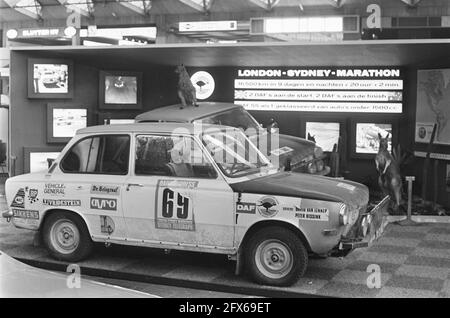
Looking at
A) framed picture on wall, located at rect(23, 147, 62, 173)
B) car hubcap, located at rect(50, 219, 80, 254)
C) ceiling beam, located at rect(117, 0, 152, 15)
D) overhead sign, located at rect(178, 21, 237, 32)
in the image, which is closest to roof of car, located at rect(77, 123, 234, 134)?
car hubcap, located at rect(50, 219, 80, 254)

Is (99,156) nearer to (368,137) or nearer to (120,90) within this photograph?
(120,90)

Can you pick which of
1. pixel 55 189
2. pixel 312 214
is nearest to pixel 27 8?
pixel 55 189

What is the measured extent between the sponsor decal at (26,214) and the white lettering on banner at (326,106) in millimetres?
6870

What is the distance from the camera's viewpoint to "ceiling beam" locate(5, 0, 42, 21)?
4066 cm

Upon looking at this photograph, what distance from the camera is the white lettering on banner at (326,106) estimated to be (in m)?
12.9

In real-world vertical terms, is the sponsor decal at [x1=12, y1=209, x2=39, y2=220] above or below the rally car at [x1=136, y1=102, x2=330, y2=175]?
below

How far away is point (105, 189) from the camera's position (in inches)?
286

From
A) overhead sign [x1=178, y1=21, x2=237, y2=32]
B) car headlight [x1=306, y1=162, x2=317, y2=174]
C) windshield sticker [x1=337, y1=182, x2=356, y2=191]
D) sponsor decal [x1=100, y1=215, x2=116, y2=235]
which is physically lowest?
sponsor decal [x1=100, y1=215, x2=116, y2=235]

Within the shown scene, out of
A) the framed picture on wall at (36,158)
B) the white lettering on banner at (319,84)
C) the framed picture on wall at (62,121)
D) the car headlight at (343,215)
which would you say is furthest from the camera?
the white lettering on banner at (319,84)

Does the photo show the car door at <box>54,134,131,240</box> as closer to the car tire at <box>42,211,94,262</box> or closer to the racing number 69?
the car tire at <box>42,211,94,262</box>

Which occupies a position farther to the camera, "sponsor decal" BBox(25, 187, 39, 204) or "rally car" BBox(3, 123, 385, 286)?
"sponsor decal" BBox(25, 187, 39, 204)

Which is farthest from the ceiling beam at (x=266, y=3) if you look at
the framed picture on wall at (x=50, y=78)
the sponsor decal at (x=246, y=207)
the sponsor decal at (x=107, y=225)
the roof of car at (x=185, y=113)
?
the sponsor decal at (x=246, y=207)

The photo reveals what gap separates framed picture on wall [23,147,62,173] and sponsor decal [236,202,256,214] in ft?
21.0

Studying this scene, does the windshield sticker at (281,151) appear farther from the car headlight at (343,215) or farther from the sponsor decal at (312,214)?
the car headlight at (343,215)
